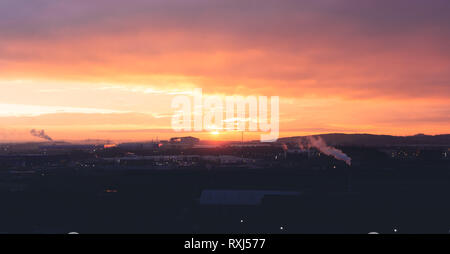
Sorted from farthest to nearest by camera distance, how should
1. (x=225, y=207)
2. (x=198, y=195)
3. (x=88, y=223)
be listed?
(x=198, y=195) < (x=225, y=207) < (x=88, y=223)

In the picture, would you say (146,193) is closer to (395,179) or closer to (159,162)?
(395,179)

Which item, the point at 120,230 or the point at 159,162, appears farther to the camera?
the point at 159,162

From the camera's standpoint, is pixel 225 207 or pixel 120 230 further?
pixel 225 207

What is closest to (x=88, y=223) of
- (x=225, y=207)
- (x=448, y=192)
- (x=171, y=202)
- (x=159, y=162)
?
(x=171, y=202)

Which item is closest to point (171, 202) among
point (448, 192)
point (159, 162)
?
point (448, 192)

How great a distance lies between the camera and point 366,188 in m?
58.0

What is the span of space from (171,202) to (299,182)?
71.8ft

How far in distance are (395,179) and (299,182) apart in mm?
15172

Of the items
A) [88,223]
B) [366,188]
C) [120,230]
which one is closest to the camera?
[120,230]

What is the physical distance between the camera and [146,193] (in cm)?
5525

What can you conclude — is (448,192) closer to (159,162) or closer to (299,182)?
(299,182)
